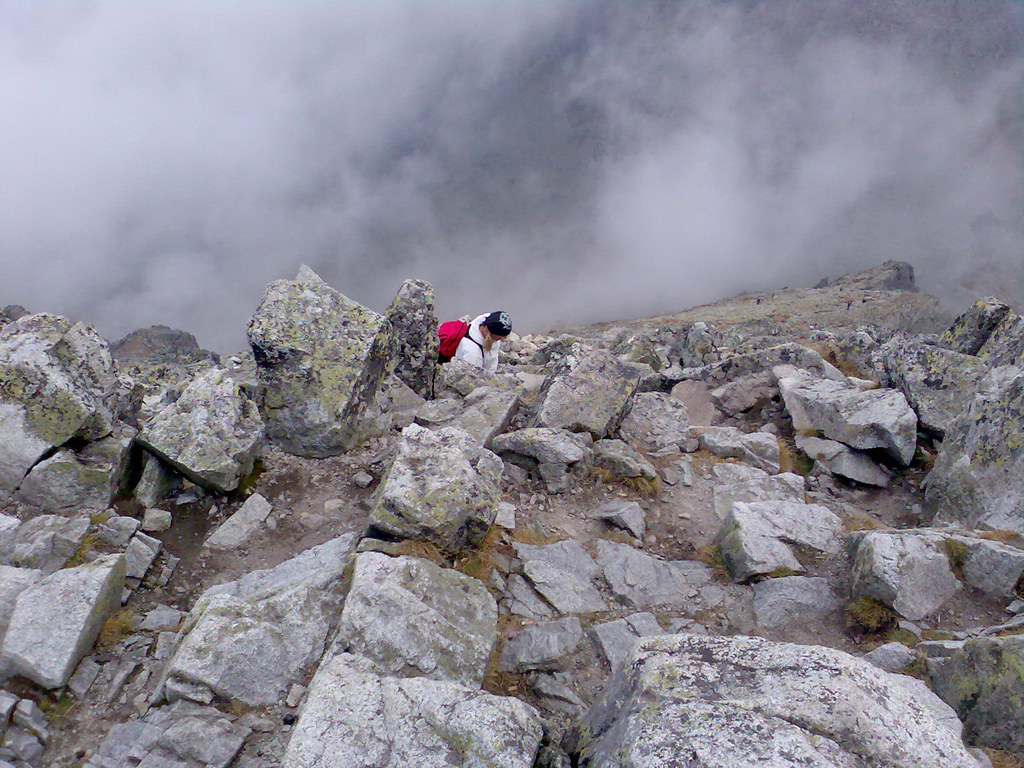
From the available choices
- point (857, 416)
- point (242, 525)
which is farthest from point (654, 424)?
point (242, 525)

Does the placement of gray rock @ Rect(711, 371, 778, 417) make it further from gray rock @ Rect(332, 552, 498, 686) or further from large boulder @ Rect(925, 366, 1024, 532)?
gray rock @ Rect(332, 552, 498, 686)

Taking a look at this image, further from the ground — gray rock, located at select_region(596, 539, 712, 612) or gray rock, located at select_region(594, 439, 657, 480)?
gray rock, located at select_region(594, 439, 657, 480)

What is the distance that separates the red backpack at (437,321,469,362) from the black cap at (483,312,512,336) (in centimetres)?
108

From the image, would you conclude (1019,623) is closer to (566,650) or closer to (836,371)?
(566,650)

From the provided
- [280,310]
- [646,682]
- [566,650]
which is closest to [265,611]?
[566,650]

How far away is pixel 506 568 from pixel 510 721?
11.3 ft

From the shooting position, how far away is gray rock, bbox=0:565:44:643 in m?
5.95

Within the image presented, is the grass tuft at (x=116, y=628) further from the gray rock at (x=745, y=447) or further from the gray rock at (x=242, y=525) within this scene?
the gray rock at (x=745, y=447)

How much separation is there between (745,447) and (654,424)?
6.54 feet

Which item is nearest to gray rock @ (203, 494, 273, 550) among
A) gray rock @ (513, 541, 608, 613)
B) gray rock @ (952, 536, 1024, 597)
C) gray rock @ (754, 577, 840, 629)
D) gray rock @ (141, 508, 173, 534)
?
gray rock @ (141, 508, 173, 534)

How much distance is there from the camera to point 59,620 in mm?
5945

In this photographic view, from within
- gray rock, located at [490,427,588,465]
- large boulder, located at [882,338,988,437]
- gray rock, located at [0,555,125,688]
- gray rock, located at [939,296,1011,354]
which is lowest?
gray rock, located at [0,555,125,688]

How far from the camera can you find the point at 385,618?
20.1 ft

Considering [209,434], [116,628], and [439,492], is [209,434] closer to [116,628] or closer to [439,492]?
[116,628]
